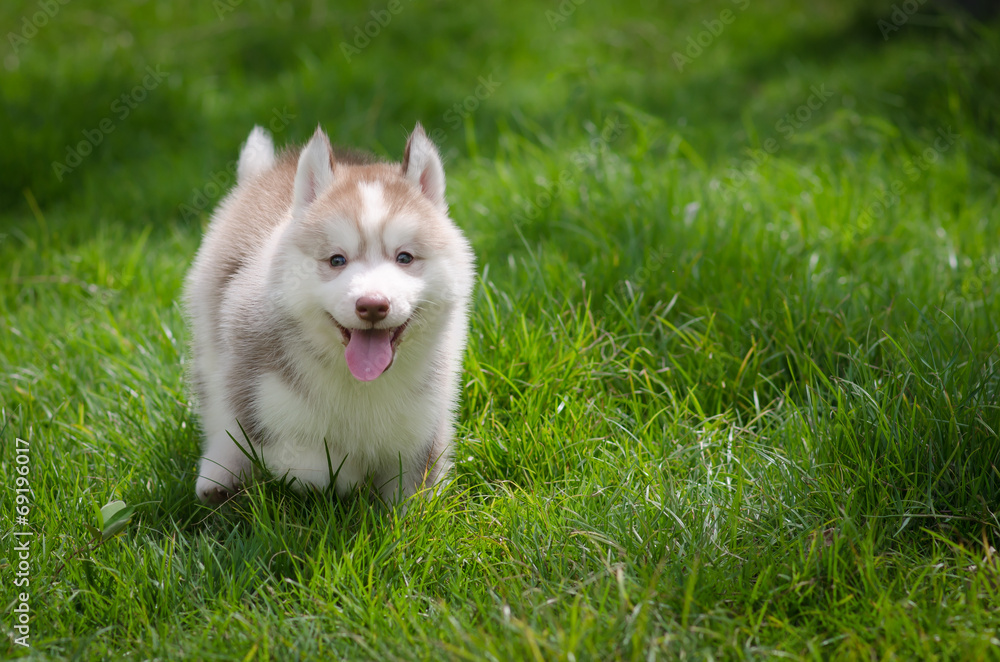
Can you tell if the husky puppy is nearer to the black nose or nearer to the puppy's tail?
the black nose

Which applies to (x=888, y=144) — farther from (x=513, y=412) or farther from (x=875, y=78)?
(x=513, y=412)

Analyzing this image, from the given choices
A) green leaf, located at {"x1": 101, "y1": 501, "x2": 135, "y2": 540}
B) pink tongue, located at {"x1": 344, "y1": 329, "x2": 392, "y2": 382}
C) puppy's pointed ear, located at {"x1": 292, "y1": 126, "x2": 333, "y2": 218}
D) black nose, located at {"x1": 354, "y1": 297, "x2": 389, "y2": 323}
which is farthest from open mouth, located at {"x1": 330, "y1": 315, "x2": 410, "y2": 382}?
green leaf, located at {"x1": 101, "y1": 501, "x2": 135, "y2": 540}

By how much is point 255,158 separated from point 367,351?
4.34 feet

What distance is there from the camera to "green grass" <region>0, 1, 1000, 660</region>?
2221 mm

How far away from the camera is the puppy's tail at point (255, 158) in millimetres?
3285

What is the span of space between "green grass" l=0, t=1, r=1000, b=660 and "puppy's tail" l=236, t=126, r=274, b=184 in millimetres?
757

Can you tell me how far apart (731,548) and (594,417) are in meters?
0.78

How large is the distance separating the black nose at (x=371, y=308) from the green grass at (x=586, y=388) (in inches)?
25.6

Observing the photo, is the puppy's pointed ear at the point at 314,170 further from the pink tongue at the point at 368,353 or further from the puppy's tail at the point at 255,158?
the puppy's tail at the point at 255,158

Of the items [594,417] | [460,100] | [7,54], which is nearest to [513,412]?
[594,417]

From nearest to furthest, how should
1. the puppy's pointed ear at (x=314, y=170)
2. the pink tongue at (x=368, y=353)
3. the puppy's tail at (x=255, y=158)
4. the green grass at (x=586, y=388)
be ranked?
the green grass at (x=586, y=388), the pink tongue at (x=368, y=353), the puppy's pointed ear at (x=314, y=170), the puppy's tail at (x=255, y=158)

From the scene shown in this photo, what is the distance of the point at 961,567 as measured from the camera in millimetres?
2250

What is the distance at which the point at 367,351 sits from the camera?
237 centimetres

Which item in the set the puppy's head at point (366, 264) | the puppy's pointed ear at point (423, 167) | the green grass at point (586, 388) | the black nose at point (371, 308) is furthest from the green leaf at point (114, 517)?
the puppy's pointed ear at point (423, 167)
